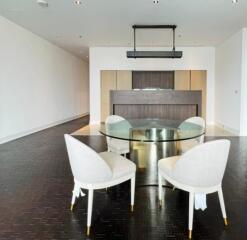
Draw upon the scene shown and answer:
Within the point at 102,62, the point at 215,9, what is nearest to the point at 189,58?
the point at 102,62

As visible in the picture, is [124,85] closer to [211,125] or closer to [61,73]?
[61,73]

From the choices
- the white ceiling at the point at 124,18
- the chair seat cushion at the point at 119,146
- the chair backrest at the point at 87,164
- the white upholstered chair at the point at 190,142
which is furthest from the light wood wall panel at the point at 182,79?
the chair backrest at the point at 87,164

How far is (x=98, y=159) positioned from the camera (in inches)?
80.0

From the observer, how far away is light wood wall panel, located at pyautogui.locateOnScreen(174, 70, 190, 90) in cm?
900

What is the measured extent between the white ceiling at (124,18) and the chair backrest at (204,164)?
12.0 feet

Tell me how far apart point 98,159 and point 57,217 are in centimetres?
75

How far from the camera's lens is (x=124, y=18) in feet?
18.6

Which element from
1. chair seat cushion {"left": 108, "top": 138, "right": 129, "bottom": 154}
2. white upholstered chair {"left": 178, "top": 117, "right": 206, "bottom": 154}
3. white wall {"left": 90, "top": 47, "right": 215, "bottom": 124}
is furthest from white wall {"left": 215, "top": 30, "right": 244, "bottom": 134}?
chair seat cushion {"left": 108, "top": 138, "right": 129, "bottom": 154}

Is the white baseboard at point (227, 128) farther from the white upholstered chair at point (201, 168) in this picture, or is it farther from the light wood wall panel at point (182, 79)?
the white upholstered chair at point (201, 168)

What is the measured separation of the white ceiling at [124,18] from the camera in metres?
4.80

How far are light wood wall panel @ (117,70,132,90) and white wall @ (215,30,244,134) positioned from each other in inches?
125

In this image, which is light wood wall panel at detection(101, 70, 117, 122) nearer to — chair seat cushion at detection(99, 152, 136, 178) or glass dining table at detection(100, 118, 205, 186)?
glass dining table at detection(100, 118, 205, 186)

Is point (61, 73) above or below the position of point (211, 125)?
above

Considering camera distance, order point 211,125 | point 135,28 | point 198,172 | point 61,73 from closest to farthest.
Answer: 1. point 198,172
2. point 135,28
3. point 211,125
4. point 61,73
